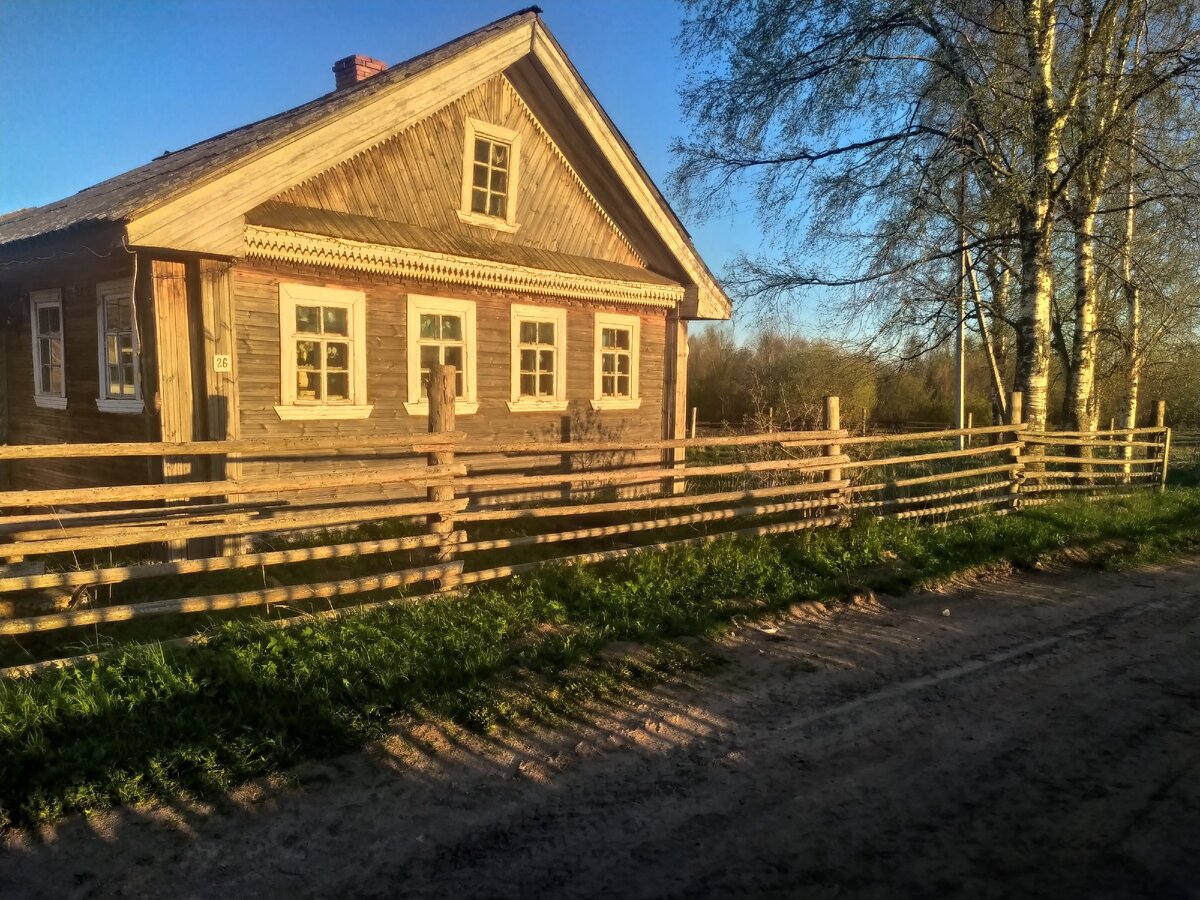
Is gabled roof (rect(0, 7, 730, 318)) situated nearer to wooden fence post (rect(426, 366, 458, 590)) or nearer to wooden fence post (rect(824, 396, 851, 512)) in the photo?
wooden fence post (rect(426, 366, 458, 590))

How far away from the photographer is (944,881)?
338 centimetres

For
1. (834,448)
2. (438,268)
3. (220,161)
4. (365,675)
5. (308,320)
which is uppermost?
(220,161)

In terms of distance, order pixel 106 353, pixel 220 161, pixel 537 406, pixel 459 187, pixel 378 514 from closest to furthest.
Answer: pixel 378 514 → pixel 220 161 → pixel 106 353 → pixel 459 187 → pixel 537 406

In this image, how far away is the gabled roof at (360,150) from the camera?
776 centimetres

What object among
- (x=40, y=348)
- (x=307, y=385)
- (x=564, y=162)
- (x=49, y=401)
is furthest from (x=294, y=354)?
(x=564, y=162)

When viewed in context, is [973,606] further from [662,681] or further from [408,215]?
[408,215]

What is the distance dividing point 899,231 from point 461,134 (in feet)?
20.7

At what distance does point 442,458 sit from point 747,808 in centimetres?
393

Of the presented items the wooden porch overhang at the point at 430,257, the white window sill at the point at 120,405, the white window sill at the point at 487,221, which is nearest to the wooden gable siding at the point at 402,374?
the wooden porch overhang at the point at 430,257

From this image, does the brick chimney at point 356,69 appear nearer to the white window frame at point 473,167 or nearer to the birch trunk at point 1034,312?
the white window frame at point 473,167

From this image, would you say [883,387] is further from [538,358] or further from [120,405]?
[120,405]

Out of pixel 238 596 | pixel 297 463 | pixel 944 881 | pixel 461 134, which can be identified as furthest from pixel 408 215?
pixel 944 881

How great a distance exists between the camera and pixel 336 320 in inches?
380

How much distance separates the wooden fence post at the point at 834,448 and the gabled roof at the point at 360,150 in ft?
12.7
